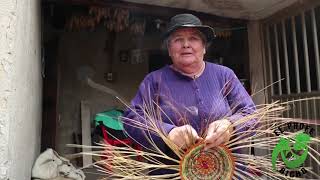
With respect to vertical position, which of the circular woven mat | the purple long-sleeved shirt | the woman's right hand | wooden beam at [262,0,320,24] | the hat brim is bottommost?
the circular woven mat

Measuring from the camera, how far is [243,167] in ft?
5.52

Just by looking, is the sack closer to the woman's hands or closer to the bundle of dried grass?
the bundle of dried grass

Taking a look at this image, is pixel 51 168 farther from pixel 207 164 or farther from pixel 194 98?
pixel 207 164

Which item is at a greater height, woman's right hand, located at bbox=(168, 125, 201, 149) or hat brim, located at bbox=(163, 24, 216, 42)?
hat brim, located at bbox=(163, 24, 216, 42)

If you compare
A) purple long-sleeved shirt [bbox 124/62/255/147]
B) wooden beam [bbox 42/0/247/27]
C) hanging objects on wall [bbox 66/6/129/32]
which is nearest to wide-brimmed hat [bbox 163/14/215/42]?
purple long-sleeved shirt [bbox 124/62/255/147]

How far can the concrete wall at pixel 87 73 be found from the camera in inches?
189

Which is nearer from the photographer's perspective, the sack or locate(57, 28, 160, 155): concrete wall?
the sack

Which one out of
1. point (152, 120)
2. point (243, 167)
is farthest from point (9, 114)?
point (243, 167)

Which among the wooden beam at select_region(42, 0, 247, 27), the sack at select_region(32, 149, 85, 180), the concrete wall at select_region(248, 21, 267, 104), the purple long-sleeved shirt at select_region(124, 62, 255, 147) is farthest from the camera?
the concrete wall at select_region(248, 21, 267, 104)

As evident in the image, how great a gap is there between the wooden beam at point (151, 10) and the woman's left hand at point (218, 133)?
7.63 feet

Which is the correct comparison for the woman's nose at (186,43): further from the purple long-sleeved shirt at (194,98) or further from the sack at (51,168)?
the sack at (51,168)

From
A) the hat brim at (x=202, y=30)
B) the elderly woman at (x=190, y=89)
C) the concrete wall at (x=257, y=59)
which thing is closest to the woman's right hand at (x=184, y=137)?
the elderly woman at (x=190, y=89)

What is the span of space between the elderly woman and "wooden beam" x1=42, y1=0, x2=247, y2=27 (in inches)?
72.6

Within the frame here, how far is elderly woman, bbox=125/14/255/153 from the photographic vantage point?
176 cm
